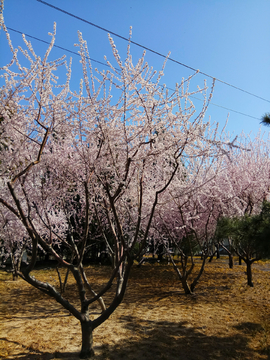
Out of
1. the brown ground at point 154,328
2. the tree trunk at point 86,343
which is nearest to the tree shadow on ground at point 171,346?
the brown ground at point 154,328

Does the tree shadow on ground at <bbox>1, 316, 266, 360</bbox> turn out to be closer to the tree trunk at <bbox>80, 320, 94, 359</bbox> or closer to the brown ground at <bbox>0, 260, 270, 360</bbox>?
the brown ground at <bbox>0, 260, 270, 360</bbox>

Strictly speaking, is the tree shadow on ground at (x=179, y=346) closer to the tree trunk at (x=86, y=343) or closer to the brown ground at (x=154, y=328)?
the brown ground at (x=154, y=328)

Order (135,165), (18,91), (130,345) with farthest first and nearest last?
1. (130,345)
2. (135,165)
3. (18,91)

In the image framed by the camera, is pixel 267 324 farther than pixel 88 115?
Yes

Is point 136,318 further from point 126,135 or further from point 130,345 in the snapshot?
point 126,135

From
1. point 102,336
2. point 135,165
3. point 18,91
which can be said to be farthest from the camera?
point 102,336

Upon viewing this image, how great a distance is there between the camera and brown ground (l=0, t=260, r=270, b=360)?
399 centimetres

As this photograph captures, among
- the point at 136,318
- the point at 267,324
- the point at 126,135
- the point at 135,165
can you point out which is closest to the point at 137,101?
the point at 126,135

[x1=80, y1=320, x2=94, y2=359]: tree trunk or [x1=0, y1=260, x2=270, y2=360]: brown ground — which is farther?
[x1=0, y1=260, x2=270, y2=360]: brown ground

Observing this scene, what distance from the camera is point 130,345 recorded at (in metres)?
4.25

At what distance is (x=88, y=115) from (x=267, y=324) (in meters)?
5.33

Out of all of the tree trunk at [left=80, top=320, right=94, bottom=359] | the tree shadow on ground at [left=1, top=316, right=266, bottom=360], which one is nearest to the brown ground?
the tree shadow on ground at [left=1, top=316, right=266, bottom=360]

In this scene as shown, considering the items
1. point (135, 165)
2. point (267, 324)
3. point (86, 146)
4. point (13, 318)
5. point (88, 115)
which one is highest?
point (88, 115)

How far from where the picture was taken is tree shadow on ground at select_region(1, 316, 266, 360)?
384 centimetres
